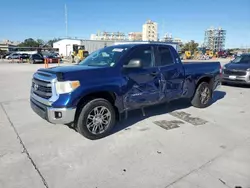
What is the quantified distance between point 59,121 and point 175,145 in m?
2.10

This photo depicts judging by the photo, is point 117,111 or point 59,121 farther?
point 117,111

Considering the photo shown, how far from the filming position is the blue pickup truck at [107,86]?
3.73m

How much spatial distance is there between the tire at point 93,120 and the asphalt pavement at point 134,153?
148mm

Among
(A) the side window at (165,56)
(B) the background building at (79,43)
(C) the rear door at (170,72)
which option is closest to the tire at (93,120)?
(C) the rear door at (170,72)

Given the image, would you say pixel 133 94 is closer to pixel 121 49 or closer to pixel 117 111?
pixel 117 111

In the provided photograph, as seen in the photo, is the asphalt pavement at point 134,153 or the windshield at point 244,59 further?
the windshield at point 244,59

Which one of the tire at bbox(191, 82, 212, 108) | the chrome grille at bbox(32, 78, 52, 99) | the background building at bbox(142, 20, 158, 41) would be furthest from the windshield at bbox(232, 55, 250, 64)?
the background building at bbox(142, 20, 158, 41)

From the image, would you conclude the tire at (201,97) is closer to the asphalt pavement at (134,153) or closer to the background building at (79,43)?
the asphalt pavement at (134,153)

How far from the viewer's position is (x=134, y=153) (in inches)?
142

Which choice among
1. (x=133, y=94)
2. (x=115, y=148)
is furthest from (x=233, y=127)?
(x=115, y=148)

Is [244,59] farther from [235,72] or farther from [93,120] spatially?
[93,120]

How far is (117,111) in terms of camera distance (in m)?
4.46

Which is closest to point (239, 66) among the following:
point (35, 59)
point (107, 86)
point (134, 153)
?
point (107, 86)

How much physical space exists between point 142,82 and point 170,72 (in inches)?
38.5
